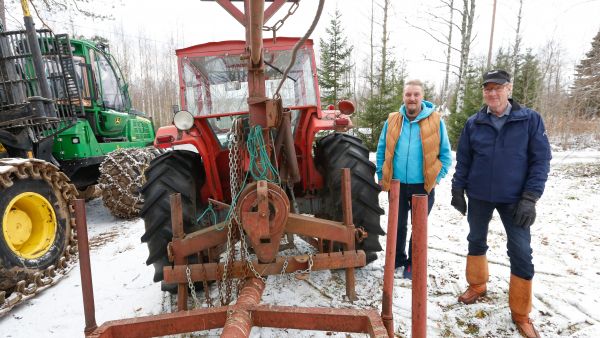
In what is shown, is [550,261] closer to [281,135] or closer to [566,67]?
[281,135]

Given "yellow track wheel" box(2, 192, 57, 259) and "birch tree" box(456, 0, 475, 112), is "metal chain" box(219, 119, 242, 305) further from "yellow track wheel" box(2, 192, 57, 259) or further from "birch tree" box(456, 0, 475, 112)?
"birch tree" box(456, 0, 475, 112)

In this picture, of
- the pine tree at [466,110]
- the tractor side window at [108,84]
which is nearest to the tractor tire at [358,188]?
the tractor side window at [108,84]

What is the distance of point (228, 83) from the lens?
341 centimetres

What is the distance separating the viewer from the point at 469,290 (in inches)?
116

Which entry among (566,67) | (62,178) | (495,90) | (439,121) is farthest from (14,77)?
(566,67)

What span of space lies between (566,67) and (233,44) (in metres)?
35.6

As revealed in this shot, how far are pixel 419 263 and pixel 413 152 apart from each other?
5.54 ft

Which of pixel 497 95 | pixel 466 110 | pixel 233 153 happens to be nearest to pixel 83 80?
pixel 233 153

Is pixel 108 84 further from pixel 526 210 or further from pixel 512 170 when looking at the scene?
pixel 526 210

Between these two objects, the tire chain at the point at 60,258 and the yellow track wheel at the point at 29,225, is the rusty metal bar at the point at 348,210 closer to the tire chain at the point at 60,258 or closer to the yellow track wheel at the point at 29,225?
the tire chain at the point at 60,258

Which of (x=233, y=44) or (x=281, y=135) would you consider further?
(x=233, y=44)

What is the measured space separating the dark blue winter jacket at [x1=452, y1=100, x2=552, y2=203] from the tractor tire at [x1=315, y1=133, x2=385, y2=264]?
0.80 metres

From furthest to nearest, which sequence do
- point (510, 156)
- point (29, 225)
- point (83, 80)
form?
point (83, 80)
point (29, 225)
point (510, 156)

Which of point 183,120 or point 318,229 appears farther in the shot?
point 183,120
